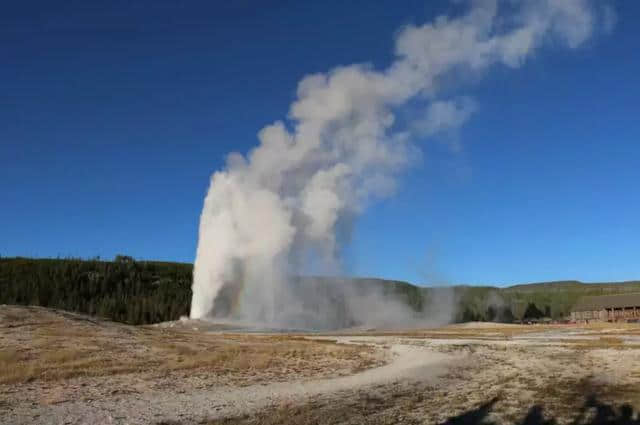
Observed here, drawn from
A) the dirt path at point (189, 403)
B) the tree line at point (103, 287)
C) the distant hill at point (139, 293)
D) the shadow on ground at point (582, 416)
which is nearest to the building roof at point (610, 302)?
the distant hill at point (139, 293)

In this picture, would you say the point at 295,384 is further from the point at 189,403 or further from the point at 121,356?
the point at 121,356

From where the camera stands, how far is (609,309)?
355ft

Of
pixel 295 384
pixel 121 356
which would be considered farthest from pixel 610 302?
pixel 295 384

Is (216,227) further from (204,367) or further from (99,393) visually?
(99,393)

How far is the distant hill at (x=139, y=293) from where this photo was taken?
116 meters

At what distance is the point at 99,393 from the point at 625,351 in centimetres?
2599

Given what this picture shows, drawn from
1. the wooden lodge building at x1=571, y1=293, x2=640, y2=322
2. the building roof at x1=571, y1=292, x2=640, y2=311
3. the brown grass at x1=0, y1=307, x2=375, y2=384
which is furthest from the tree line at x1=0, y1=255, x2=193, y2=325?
the building roof at x1=571, y1=292, x2=640, y2=311

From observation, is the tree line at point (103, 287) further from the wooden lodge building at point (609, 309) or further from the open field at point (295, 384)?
the open field at point (295, 384)

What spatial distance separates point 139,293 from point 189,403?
130 metres

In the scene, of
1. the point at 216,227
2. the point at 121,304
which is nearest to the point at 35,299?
the point at 121,304

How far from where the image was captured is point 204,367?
2295 cm

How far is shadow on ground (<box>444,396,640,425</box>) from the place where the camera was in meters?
13.0

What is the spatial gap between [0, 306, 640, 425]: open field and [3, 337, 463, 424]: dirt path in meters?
0.03

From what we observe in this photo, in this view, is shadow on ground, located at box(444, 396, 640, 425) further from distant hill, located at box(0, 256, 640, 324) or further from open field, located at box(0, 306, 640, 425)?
distant hill, located at box(0, 256, 640, 324)
